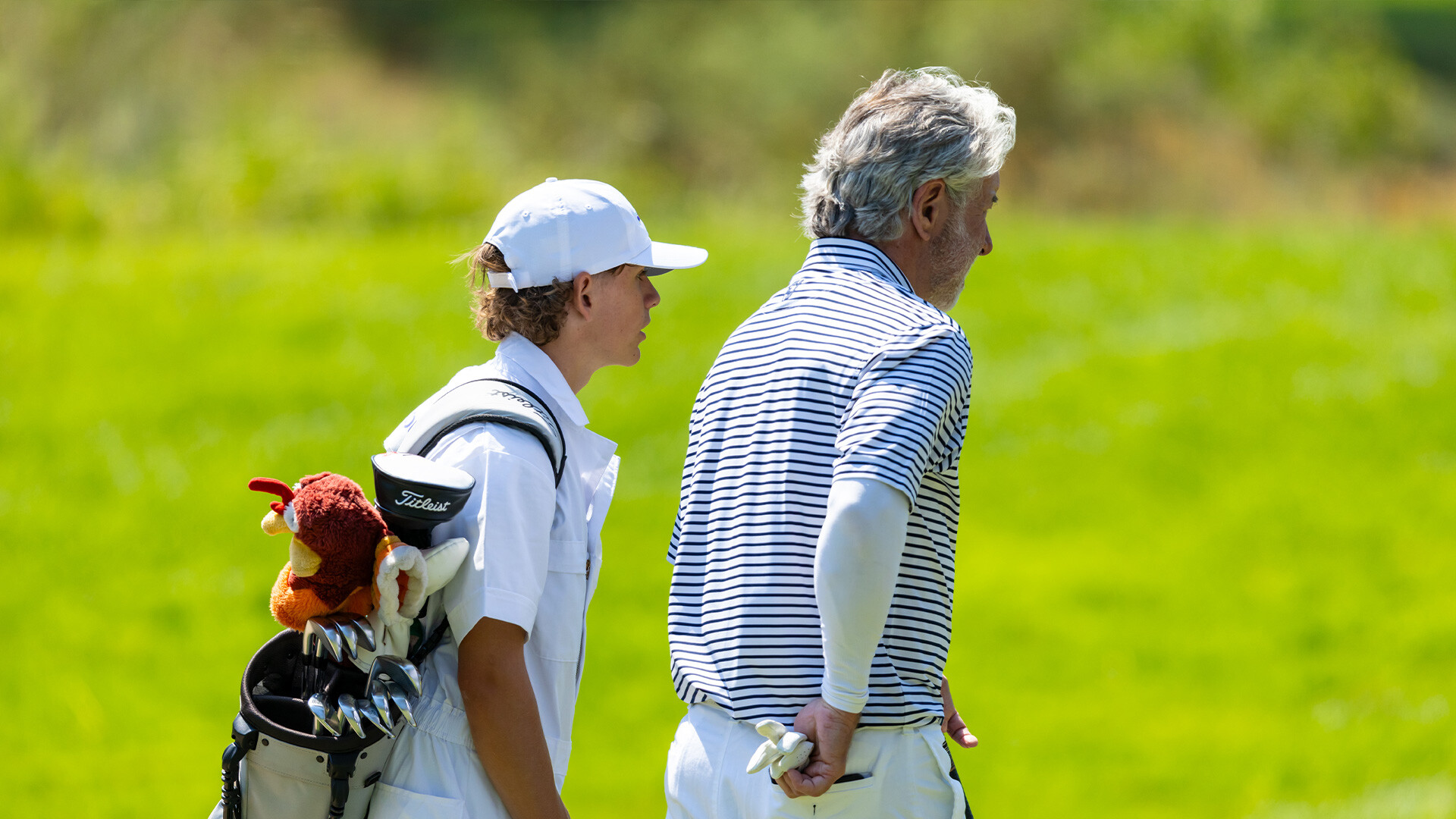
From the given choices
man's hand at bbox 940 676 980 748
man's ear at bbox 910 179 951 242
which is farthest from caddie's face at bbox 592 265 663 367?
man's hand at bbox 940 676 980 748

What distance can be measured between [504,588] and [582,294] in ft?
2.03

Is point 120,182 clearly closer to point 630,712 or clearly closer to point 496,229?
point 630,712

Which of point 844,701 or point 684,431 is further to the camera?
point 684,431

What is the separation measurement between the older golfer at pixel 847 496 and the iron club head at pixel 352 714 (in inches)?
23.6

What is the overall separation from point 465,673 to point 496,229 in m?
0.83

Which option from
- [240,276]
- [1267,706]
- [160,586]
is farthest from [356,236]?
[1267,706]

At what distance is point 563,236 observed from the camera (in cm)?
259

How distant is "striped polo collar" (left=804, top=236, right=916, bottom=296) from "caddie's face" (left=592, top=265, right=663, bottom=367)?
345 millimetres

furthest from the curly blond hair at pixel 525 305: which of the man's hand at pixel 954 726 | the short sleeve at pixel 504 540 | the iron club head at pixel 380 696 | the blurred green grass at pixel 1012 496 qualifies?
the blurred green grass at pixel 1012 496

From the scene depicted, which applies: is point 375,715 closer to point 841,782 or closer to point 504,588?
point 504,588

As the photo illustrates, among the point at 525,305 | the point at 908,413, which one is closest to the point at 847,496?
the point at 908,413

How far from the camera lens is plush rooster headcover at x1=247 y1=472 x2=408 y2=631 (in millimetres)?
2227

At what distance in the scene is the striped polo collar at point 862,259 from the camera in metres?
2.59

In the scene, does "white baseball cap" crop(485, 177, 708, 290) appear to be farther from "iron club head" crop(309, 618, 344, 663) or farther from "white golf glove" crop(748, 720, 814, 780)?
"white golf glove" crop(748, 720, 814, 780)
